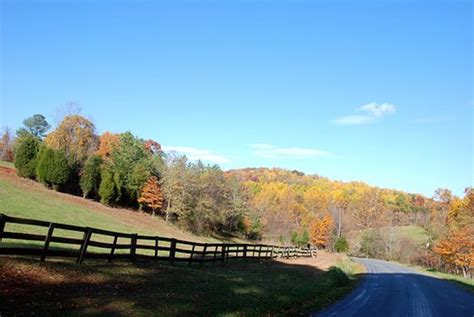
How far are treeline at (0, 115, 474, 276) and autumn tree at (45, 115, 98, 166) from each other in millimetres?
161

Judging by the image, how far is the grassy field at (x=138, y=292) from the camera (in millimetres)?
9430

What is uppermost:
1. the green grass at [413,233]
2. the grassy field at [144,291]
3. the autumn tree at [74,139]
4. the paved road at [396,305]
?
the autumn tree at [74,139]

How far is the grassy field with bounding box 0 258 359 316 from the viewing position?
9430 millimetres

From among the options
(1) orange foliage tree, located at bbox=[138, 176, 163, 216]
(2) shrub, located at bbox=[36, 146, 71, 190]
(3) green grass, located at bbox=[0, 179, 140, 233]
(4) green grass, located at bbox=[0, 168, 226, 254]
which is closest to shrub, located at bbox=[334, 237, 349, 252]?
(1) orange foliage tree, located at bbox=[138, 176, 163, 216]

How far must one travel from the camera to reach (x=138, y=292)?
12.1 metres

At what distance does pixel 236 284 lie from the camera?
16.8 meters

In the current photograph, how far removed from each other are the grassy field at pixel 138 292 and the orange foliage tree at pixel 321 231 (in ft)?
286

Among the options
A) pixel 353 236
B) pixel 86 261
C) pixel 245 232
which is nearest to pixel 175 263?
pixel 86 261

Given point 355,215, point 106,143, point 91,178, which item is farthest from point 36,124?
point 355,215

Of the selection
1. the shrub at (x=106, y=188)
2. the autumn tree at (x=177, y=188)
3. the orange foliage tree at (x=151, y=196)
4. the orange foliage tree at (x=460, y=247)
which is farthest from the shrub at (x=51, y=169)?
the orange foliage tree at (x=460, y=247)

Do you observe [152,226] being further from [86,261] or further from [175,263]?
[86,261]

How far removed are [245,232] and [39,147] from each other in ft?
143

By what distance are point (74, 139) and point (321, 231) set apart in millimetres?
62396

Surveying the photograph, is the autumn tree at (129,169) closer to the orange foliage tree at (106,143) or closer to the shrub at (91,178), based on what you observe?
the shrub at (91,178)
